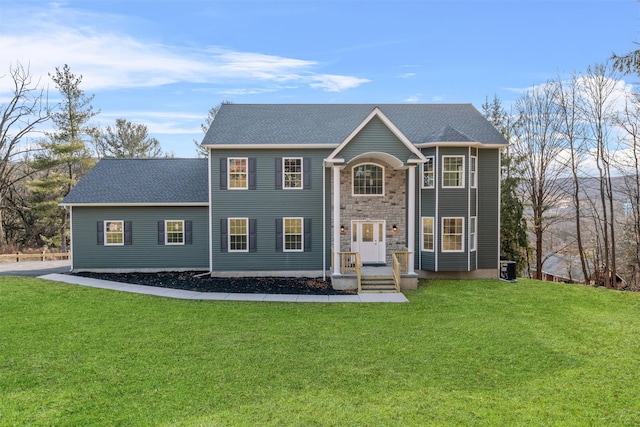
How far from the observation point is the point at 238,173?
1744 cm

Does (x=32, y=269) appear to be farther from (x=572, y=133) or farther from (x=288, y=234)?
(x=572, y=133)

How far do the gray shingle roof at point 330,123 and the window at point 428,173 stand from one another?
1000 millimetres

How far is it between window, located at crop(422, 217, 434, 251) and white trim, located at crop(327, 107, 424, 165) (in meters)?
3.12

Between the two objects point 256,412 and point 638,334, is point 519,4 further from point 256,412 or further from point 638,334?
point 256,412

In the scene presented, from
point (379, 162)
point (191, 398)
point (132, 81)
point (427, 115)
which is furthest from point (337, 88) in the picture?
point (191, 398)

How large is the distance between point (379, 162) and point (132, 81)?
15197 millimetres

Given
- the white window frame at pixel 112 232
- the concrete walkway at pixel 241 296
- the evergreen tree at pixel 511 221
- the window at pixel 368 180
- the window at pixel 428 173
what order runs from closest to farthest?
the concrete walkway at pixel 241 296
the window at pixel 428 173
the window at pixel 368 180
the white window frame at pixel 112 232
the evergreen tree at pixel 511 221

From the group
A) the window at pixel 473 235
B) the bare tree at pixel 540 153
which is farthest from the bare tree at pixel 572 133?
the window at pixel 473 235

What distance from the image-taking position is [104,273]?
18.2 meters

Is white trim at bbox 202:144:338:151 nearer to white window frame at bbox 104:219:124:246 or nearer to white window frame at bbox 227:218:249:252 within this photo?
white window frame at bbox 227:218:249:252

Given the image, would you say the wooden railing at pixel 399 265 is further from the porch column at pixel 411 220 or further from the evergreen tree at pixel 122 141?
the evergreen tree at pixel 122 141

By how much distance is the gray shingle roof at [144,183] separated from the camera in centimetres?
1844

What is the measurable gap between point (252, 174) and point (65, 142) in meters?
21.3

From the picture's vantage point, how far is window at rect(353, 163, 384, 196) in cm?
1727
